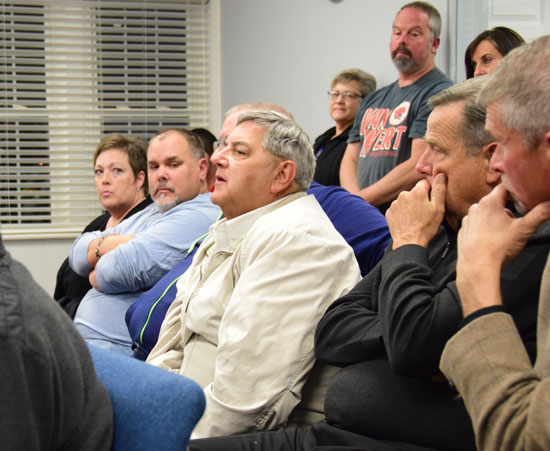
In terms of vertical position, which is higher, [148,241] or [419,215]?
[419,215]

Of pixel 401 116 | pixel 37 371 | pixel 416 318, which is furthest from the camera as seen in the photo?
pixel 401 116

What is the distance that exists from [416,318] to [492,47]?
207cm

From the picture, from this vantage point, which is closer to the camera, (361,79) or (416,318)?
(416,318)

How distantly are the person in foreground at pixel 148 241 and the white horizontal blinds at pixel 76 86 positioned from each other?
82.9 inches

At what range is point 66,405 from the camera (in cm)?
79

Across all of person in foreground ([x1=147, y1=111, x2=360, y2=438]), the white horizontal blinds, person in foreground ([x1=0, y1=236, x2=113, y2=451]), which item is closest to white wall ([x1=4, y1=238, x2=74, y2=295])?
the white horizontal blinds

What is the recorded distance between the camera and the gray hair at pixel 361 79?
397 centimetres

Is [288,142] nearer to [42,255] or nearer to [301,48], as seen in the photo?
[301,48]

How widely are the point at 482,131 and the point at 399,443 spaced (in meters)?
0.67

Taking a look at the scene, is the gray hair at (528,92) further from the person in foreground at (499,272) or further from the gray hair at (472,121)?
the gray hair at (472,121)

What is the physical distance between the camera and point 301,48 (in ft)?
14.8

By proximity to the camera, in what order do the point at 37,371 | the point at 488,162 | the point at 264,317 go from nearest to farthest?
1. the point at 37,371
2. the point at 488,162
3. the point at 264,317

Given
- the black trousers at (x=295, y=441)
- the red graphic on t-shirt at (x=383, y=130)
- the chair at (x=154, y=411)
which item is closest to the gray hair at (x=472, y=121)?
the black trousers at (x=295, y=441)

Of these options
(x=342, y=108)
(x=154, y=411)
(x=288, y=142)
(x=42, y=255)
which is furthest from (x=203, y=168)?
(x=42, y=255)
